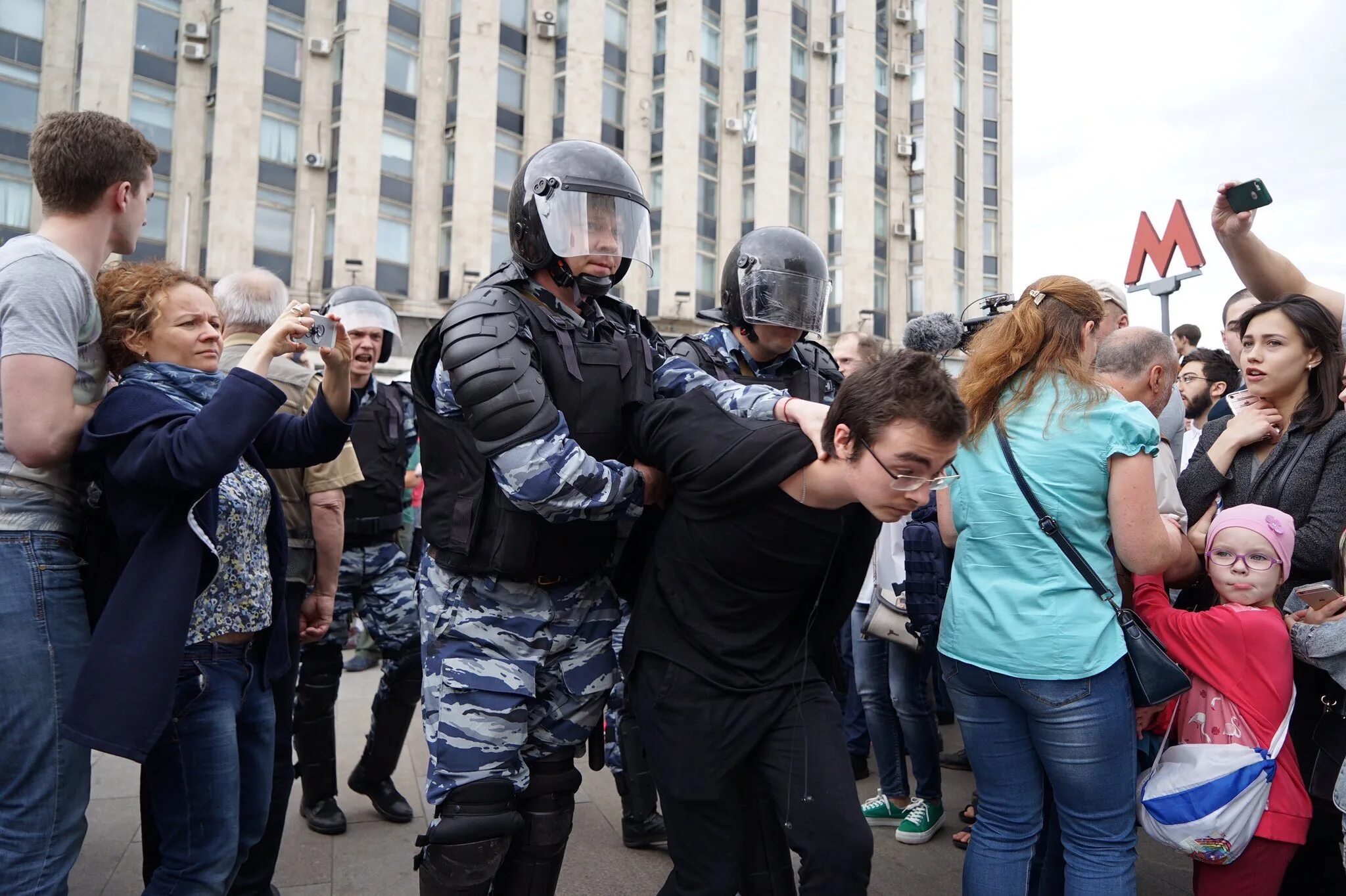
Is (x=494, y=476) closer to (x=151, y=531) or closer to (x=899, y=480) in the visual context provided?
(x=151, y=531)

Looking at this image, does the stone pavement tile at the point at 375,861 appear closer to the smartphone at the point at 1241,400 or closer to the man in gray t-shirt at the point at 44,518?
the man in gray t-shirt at the point at 44,518

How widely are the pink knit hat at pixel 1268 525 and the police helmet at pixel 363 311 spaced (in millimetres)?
3064

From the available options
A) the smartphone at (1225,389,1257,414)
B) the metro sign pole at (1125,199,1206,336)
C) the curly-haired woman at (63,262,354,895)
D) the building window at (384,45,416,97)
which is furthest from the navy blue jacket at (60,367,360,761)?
the building window at (384,45,416,97)

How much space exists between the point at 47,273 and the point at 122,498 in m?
0.51

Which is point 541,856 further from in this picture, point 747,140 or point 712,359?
point 747,140

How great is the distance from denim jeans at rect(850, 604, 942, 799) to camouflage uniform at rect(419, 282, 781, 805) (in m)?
1.72

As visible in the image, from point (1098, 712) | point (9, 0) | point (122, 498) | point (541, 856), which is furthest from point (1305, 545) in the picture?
point (9, 0)

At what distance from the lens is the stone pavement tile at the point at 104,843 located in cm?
317

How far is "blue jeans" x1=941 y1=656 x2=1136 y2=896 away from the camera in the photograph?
2266mm

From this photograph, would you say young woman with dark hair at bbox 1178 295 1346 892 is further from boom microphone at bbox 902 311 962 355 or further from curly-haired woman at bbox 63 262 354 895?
curly-haired woman at bbox 63 262 354 895

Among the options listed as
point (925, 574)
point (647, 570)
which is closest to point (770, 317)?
point (925, 574)

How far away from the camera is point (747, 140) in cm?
2475

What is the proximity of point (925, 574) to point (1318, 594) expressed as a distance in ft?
4.10

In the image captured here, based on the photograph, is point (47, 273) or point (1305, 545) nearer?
point (47, 273)
